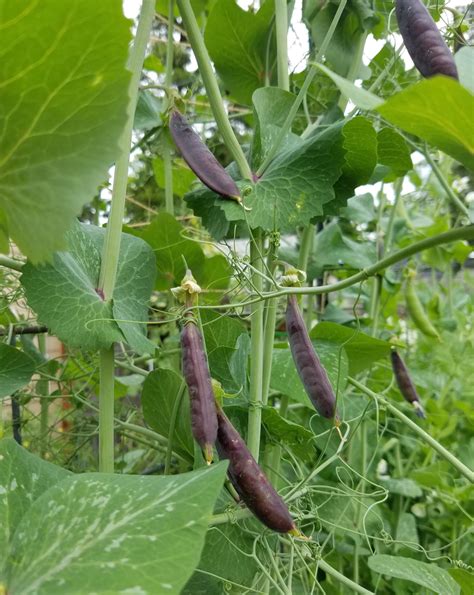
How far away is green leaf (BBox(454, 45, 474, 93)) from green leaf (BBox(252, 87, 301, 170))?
0.81ft

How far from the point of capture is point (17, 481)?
0.47 m

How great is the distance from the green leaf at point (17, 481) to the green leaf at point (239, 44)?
1.96ft

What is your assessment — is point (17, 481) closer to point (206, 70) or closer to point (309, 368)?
point (309, 368)

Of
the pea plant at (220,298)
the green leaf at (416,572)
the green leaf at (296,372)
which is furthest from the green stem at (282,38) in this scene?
the green leaf at (416,572)

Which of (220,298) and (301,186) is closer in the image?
(301,186)

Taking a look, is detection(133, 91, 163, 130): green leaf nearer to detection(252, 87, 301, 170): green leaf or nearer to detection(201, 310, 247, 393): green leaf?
detection(252, 87, 301, 170): green leaf

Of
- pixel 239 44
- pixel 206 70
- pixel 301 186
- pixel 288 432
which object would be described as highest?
pixel 239 44

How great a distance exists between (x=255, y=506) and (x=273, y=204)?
298 mm

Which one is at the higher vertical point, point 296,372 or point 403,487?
point 296,372

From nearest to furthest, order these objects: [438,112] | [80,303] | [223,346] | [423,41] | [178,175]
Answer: [438,112] → [423,41] → [80,303] → [223,346] → [178,175]

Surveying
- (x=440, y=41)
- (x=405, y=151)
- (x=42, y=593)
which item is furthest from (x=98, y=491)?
(x=405, y=151)

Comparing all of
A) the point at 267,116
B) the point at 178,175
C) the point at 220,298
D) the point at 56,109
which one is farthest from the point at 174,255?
the point at 56,109

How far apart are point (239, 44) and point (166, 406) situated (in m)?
0.51

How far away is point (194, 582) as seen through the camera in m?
0.59
